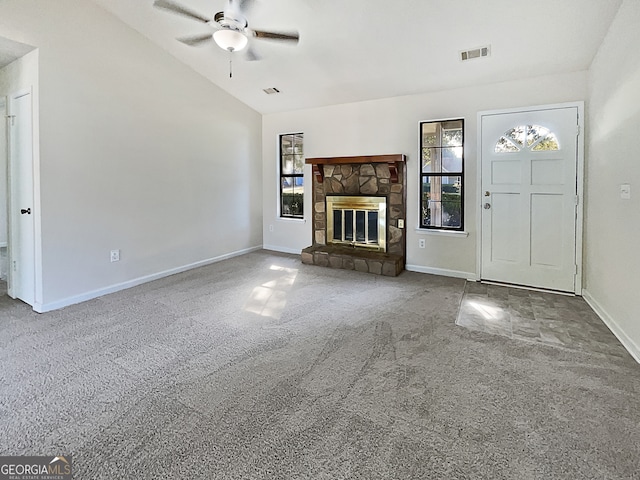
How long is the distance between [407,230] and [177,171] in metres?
3.36

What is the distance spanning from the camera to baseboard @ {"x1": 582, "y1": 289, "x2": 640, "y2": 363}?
2.50 meters

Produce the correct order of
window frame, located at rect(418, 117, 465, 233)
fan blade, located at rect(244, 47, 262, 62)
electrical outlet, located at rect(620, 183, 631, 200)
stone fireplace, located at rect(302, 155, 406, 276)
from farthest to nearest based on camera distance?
stone fireplace, located at rect(302, 155, 406, 276), window frame, located at rect(418, 117, 465, 233), fan blade, located at rect(244, 47, 262, 62), electrical outlet, located at rect(620, 183, 631, 200)

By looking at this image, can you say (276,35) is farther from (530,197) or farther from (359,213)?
(530,197)

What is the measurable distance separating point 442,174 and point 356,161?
4.02ft

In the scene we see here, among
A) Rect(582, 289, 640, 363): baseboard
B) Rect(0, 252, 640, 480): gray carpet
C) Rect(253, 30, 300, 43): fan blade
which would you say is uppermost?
Rect(253, 30, 300, 43): fan blade

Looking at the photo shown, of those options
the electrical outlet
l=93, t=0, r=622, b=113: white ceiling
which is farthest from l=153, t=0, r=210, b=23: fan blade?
the electrical outlet

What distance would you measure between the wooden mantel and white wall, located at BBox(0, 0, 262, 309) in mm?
1447

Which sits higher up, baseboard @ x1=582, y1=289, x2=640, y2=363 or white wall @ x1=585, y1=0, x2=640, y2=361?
white wall @ x1=585, y1=0, x2=640, y2=361

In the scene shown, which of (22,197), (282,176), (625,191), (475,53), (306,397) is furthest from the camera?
(282,176)

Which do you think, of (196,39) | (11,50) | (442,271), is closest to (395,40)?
(196,39)

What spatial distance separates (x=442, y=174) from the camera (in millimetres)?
4738

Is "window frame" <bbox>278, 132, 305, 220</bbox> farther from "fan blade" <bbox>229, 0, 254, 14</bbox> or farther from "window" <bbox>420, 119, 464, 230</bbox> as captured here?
"fan blade" <bbox>229, 0, 254, 14</bbox>

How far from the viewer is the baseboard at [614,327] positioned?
250cm

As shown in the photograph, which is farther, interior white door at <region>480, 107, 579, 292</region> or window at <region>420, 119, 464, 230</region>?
window at <region>420, 119, 464, 230</region>
